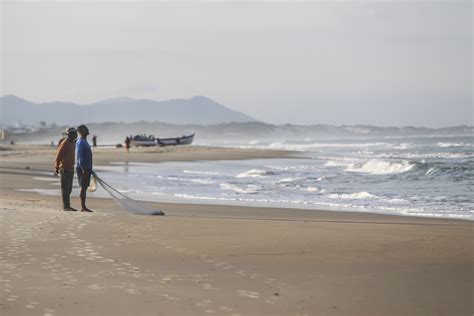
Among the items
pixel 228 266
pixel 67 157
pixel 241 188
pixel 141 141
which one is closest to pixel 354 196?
pixel 241 188

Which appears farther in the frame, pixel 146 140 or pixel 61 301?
pixel 146 140

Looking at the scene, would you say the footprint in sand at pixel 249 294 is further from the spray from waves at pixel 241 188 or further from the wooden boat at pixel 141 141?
the wooden boat at pixel 141 141

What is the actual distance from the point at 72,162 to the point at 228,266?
6.93 meters

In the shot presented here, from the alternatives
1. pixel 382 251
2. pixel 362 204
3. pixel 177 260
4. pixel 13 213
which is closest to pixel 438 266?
pixel 382 251

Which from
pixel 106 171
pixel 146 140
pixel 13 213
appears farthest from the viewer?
pixel 146 140

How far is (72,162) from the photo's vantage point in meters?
13.8

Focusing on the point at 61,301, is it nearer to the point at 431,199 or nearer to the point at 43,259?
the point at 43,259

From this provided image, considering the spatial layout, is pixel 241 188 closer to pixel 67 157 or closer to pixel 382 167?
pixel 67 157

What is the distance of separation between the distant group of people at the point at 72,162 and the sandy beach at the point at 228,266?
155cm

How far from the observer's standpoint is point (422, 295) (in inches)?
255

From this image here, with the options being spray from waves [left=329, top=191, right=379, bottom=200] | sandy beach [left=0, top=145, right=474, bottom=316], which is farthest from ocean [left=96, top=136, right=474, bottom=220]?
sandy beach [left=0, top=145, right=474, bottom=316]

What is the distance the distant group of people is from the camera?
13461 millimetres

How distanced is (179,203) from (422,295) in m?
10.2

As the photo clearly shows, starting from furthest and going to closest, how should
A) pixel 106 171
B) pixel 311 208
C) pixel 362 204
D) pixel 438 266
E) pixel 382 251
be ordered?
pixel 106 171, pixel 362 204, pixel 311 208, pixel 382 251, pixel 438 266
